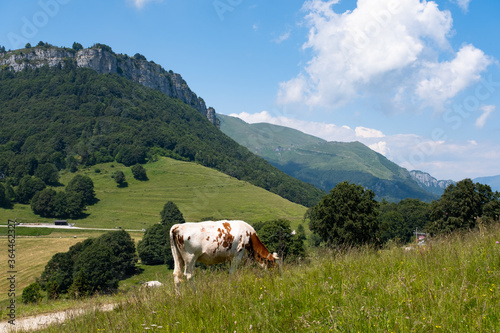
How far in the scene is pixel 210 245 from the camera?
35.0ft

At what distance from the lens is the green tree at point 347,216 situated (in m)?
51.0

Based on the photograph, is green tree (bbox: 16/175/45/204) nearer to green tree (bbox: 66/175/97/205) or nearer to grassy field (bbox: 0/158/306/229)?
grassy field (bbox: 0/158/306/229)

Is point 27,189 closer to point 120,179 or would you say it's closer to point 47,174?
point 47,174

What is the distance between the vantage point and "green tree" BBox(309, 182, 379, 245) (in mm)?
51031

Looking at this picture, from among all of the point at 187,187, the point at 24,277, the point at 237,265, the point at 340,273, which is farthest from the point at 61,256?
the point at 187,187

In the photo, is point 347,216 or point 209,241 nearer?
point 209,241

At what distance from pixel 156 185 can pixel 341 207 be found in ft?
504

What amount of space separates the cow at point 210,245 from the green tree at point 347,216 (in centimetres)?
4188

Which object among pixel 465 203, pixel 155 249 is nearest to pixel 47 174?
pixel 155 249

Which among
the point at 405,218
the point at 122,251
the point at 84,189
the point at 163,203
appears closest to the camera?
the point at 122,251

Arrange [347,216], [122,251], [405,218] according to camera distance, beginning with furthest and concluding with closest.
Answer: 1. [405,218]
2. [122,251]
3. [347,216]

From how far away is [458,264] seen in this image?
6.34 metres

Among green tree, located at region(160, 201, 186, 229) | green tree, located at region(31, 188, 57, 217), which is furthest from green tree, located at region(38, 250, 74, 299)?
green tree, located at region(31, 188, 57, 217)

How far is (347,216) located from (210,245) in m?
44.4
